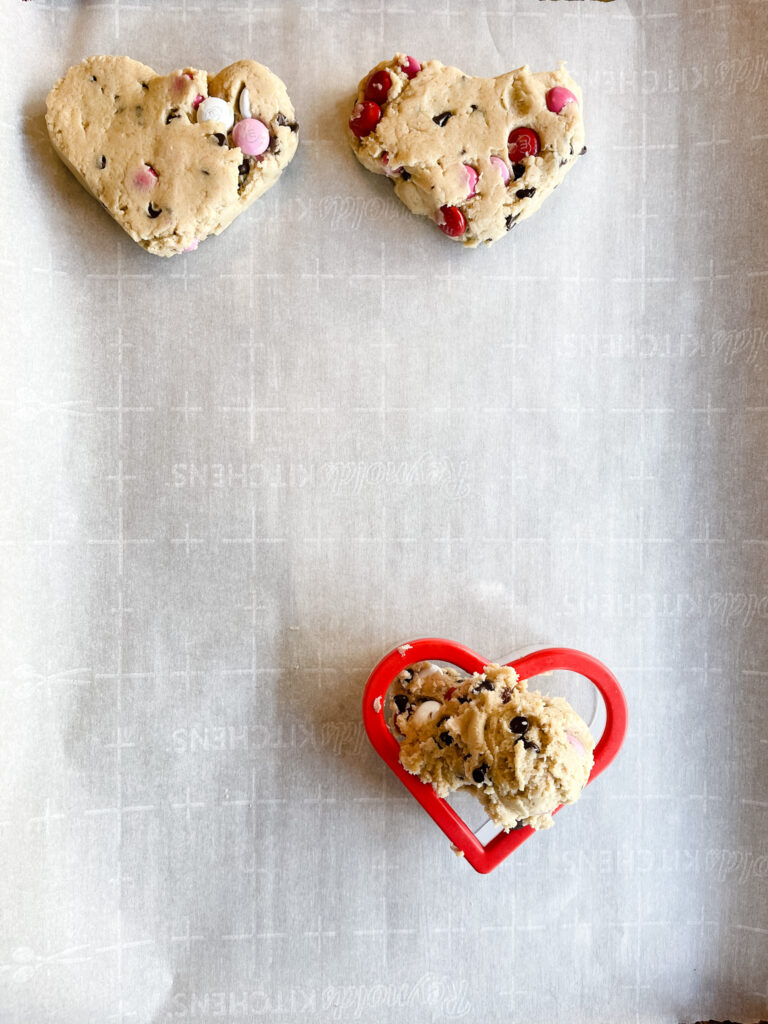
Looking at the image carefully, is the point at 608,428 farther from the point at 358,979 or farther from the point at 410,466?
the point at 358,979

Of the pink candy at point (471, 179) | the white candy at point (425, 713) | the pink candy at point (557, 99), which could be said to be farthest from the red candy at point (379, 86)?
the white candy at point (425, 713)

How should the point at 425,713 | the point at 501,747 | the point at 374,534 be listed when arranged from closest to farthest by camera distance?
the point at 501,747 < the point at 425,713 < the point at 374,534

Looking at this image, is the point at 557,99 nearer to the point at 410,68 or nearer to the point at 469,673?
the point at 410,68

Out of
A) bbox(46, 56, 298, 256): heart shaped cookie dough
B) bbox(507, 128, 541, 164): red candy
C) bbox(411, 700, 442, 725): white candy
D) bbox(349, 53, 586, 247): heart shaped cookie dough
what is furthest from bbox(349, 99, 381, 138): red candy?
bbox(411, 700, 442, 725): white candy

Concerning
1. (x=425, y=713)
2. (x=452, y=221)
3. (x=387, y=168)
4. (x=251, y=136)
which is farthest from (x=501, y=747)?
(x=251, y=136)

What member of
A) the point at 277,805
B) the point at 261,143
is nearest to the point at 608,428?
the point at 261,143

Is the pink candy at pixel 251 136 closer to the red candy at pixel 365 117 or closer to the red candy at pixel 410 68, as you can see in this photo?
the red candy at pixel 365 117

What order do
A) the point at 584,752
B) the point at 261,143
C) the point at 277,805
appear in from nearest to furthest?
the point at 584,752
the point at 261,143
the point at 277,805
